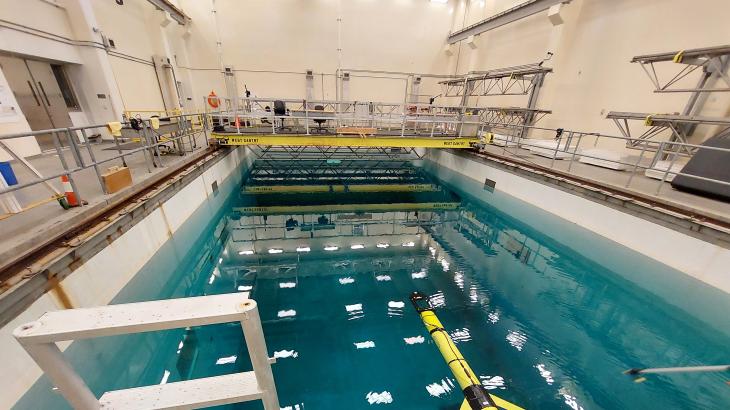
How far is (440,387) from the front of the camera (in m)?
2.34

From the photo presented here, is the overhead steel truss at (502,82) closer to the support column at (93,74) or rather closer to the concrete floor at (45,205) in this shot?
the concrete floor at (45,205)

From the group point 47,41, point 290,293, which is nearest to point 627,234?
point 290,293

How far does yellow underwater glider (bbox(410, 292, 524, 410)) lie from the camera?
202cm

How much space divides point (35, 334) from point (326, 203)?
575 cm

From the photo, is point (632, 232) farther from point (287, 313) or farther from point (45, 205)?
point (45, 205)

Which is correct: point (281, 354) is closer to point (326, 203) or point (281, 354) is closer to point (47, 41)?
point (326, 203)

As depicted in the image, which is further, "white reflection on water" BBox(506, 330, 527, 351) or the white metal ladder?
"white reflection on water" BBox(506, 330, 527, 351)

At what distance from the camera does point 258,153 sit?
1125 centimetres

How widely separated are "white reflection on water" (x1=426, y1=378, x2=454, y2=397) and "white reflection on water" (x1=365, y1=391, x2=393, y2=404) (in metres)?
0.35

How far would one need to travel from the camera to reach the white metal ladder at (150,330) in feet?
3.01

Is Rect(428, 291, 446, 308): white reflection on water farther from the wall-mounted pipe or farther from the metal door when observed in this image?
the wall-mounted pipe

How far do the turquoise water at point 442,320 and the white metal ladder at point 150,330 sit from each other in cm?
120

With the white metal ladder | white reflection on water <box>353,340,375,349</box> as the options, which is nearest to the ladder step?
the white metal ladder

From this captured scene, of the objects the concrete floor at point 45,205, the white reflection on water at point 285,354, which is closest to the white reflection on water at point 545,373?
the white reflection on water at point 285,354
